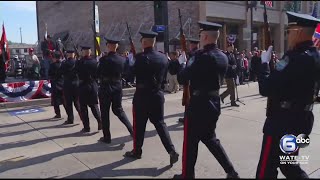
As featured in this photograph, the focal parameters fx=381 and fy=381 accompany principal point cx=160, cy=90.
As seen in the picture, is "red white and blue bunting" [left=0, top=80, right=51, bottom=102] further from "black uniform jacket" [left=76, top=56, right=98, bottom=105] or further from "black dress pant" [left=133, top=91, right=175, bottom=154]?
"black dress pant" [left=133, top=91, right=175, bottom=154]

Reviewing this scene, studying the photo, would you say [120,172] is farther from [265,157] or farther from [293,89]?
[293,89]

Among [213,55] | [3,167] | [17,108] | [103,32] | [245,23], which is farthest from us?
[103,32]

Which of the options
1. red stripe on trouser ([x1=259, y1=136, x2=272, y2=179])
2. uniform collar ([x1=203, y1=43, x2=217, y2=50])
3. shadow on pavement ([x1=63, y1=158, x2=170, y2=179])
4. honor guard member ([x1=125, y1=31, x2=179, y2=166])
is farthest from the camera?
honor guard member ([x1=125, y1=31, x2=179, y2=166])

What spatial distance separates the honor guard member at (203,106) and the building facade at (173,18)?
16136 millimetres

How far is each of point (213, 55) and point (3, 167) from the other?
3.26 meters

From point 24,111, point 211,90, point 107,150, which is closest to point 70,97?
point 107,150

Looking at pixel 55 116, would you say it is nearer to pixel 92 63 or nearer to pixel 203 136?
pixel 92 63

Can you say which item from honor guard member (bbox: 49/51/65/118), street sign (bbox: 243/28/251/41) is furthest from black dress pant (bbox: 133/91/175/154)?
street sign (bbox: 243/28/251/41)

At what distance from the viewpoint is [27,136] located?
282 inches

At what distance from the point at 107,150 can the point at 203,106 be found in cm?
236

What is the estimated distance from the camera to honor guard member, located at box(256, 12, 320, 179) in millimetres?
3252

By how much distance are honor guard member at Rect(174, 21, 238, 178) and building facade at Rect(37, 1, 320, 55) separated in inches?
635

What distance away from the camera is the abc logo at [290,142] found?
11.1ft

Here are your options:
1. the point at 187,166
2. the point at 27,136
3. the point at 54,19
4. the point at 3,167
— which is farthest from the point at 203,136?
the point at 54,19
